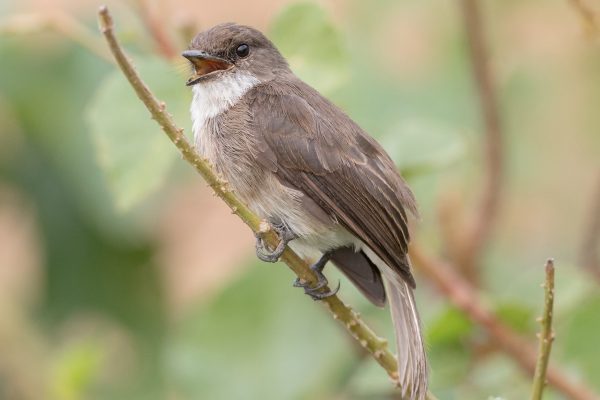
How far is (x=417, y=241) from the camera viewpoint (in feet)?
12.0

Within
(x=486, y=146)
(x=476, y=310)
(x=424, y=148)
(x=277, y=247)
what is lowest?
(x=277, y=247)

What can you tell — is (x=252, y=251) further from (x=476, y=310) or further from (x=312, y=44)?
(x=312, y=44)

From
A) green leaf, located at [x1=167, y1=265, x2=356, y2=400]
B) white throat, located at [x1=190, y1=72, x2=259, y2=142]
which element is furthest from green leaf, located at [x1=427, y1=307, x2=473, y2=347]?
white throat, located at [x1=190, y1=72, x2=259, y2=142]

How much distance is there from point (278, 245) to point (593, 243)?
174 centimetres

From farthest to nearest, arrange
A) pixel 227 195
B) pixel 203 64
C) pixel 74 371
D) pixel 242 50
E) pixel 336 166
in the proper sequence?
pixel 74 371 → pixel 242 50 → pixel 203 64 → pixel 336 166 → pixel 227 195

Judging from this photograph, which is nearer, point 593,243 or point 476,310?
point 476,310

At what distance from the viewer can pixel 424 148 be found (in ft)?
11.5

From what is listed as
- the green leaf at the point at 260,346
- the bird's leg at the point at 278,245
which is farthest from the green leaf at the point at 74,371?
the bird's leg at the point at 278,245

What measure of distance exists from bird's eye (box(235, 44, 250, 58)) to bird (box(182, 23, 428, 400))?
0.09 m

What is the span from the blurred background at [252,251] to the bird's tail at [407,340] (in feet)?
0.89

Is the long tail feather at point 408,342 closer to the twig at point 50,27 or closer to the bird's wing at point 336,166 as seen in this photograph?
the bird's wing at point 336,166

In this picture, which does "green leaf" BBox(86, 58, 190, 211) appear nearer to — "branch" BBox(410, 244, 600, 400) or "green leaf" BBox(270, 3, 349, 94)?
"green leaf" BBox(270, 3, 349, 94)

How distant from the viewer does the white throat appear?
11.3 feet

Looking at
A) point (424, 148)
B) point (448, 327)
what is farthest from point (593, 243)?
point (424, 148)
